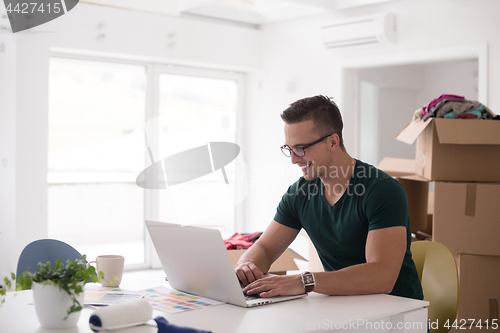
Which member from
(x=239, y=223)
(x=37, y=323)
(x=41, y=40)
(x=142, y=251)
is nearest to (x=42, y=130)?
(x=41, y=40)

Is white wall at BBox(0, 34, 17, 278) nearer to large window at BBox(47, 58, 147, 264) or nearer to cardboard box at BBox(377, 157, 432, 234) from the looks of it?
large window at BBox(47, 58, 147, 264)

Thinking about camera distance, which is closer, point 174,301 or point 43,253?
point 174,301

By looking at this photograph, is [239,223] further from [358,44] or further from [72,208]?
[358,44]

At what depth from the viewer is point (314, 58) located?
4.54 meters

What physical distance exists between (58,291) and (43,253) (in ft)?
2.65

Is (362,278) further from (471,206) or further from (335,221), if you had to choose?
(471,206)

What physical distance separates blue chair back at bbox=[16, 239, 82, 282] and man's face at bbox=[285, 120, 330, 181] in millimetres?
900

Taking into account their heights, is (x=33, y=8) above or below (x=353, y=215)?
above

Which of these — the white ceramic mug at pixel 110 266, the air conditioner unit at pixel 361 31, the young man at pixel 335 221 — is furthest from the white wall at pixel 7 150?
the young man at pixel 335 221

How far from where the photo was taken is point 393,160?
325 centimetres

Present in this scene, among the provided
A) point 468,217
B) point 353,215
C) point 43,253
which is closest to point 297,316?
point 353,215

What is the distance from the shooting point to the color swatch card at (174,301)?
4.49ft

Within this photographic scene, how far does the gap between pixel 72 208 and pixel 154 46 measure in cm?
155

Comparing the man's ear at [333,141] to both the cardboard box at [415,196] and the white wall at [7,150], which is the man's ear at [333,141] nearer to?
the cardboard box at [415,196]
